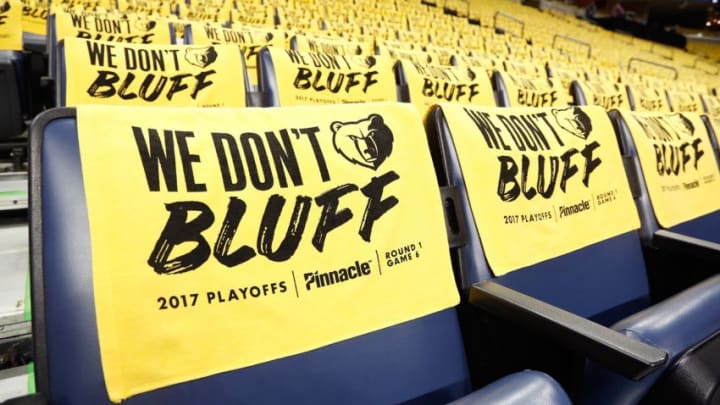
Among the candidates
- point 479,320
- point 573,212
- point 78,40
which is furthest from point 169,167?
point 78,40

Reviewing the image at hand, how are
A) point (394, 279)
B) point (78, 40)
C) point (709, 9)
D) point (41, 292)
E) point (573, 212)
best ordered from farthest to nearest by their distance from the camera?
point (709, 9)
point (78, 40)
point (573, 212)
point (394, 279)
point (41, 292)

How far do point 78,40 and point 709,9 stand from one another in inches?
517

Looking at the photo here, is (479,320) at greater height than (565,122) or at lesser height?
lesser

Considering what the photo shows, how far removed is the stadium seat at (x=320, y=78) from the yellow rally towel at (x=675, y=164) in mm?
529

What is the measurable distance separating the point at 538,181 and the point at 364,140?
233 mm

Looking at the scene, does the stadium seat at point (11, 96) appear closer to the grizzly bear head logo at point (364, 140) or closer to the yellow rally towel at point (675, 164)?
the grizzly bear head logo at point (364, 140)

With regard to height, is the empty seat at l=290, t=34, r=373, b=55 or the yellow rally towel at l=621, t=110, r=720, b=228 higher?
the empty seat at l=290, t=34, r=373, b=55

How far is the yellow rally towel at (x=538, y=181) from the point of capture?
46 centimetres

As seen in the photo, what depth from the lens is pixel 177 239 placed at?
0.30m

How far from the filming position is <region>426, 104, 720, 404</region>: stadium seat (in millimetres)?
343

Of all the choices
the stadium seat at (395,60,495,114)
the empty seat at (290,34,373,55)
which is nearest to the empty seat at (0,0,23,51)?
the empty seat at (290,34,373,55)

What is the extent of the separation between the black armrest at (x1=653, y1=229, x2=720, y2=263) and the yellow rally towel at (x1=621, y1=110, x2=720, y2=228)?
43 millimetres

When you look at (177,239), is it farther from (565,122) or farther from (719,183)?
(719,183)

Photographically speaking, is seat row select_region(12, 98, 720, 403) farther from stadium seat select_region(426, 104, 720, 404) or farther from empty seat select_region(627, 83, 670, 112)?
empty seat select_region(627, 83, 670, 112)
